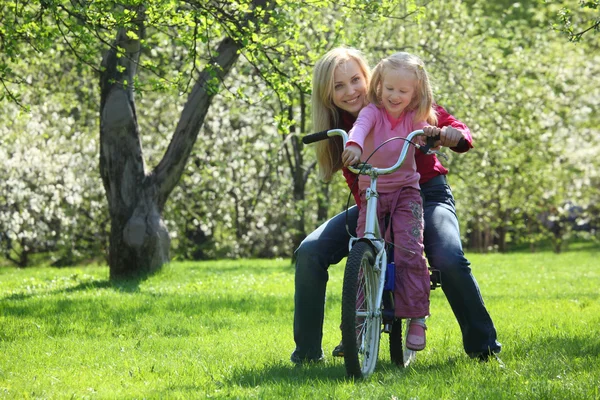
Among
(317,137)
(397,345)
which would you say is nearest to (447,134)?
(317,137)

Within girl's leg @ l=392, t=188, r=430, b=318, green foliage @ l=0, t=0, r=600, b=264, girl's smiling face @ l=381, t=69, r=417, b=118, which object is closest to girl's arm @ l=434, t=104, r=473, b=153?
girl's smiling face @ l=381, t=69, r=417, b=118

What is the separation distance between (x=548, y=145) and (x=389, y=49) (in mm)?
11075

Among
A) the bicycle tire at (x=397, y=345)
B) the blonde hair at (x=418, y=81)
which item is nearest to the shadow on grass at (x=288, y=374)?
the bicycle tire at (x=397, y=345)

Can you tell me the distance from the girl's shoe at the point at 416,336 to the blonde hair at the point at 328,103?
1.07 metres

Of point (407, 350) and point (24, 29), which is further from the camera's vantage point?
point (24, 29)

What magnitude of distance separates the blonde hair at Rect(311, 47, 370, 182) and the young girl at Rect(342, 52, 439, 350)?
298 millimetres

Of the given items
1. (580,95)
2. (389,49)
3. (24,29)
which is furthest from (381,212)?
(580,95)

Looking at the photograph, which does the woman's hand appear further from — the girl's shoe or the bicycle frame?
the girl's shoe

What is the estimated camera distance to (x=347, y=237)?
17.3ft

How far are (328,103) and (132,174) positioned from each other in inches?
275

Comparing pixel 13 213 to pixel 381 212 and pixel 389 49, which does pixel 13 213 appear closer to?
pixel 389 49

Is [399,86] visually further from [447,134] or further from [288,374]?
[288,374]

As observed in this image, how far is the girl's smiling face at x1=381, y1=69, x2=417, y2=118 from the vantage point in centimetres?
484

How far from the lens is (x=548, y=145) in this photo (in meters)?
25.6
